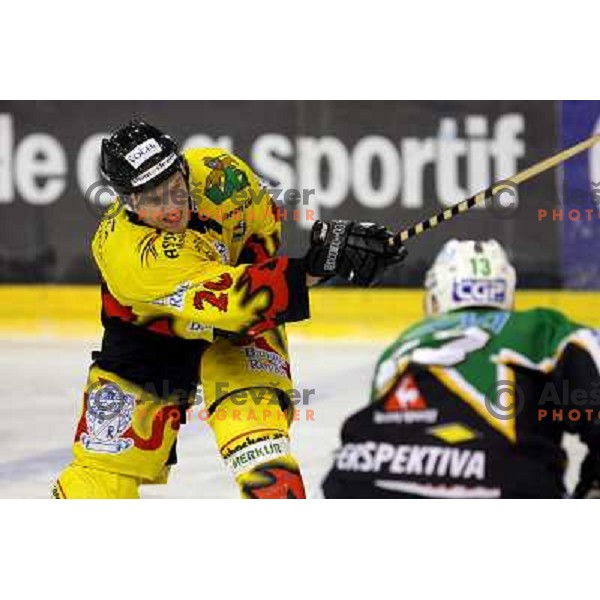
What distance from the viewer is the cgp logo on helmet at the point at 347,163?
15.2 ft

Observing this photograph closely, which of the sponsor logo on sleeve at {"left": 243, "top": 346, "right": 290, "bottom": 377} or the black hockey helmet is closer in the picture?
the black hockey helmet

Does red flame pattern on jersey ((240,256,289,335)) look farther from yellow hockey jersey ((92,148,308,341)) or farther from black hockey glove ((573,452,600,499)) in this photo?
black hockey glove ((573,452,600,499))

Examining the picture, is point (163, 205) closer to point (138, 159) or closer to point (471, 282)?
point (138, 159)

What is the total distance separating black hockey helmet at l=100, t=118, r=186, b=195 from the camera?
2551 millimetres

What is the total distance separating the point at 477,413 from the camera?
2391 millimetres

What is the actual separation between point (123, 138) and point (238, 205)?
25 cm

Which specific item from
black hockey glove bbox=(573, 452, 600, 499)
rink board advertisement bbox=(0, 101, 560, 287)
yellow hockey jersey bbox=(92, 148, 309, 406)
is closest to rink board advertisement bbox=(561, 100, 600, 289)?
rink board advertisement bbox=(0, 101, 560, 287)

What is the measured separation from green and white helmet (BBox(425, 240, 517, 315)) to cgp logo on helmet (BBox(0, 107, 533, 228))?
5.29 ft

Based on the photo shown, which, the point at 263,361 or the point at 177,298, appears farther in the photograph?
the point at 263,361

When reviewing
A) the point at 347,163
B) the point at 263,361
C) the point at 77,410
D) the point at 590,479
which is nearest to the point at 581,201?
the point at 347,163

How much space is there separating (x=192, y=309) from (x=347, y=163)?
92.9 inches

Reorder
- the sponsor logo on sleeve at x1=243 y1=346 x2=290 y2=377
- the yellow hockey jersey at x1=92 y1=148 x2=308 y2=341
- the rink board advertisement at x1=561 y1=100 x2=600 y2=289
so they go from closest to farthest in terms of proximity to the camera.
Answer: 1. the yellow hockey jersey at x1=92 y1=148 x2=308 y2=341
2. the sponsor logo on sleeve at x1=243 y1=346 x2=290 y2=377
3. the rink board advertisement at x1=561 y1=100 x2=600 y2=289
